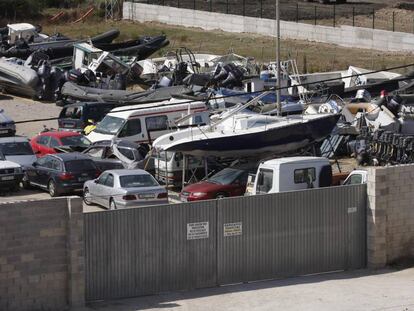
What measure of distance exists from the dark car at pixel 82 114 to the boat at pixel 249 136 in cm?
811

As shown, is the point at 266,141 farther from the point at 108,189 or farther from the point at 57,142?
the point at 57,142

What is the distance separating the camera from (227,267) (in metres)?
22.9

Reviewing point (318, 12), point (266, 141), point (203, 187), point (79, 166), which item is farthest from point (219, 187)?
point (318, 12)

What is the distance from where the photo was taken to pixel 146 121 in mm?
37000

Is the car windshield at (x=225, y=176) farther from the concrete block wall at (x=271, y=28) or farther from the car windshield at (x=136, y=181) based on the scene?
the concrete block wall at (x=271, y=28)

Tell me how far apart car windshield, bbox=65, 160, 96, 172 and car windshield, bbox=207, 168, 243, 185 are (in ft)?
11.8

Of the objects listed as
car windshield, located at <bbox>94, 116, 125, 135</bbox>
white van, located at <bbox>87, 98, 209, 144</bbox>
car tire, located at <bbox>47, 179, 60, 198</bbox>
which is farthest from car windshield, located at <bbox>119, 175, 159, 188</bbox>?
car windshield, located at <bbox>94, 116, 125, 135</bbox>

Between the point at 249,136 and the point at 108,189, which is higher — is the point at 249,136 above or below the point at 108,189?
above

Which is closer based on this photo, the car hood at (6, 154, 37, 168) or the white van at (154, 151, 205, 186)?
the white van at (154, 151, 205, 186)

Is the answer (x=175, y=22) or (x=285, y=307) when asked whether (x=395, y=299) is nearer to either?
(x=285, y=307)

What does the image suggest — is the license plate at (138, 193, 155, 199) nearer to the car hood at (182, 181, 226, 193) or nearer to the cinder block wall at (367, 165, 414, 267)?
the car hood at (182, 181, 226, 193)

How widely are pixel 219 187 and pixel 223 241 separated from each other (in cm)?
727

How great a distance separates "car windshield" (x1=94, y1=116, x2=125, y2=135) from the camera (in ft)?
121

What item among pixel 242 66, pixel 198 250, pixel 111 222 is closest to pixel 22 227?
pixel 111 222
